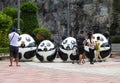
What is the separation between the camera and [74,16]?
168 feet

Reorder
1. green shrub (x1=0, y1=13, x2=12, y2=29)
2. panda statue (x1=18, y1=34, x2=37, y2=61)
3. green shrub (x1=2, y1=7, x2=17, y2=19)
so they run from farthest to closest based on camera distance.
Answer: green shrub (x1=2, y1=7, x2=17, y2=19) < green shrub (x1=0, y1=13, x2=12, y2=29) < panda statue (x1=18, y1=34, x2=37, y2=61)

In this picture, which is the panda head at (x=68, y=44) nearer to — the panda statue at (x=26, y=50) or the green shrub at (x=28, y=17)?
the panda statue at (x=26, y=50)

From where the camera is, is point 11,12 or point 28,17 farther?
point 28,17

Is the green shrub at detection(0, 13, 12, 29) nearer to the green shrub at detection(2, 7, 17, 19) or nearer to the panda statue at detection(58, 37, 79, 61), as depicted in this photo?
the green shrub at detection(2, 7, 17, 19)

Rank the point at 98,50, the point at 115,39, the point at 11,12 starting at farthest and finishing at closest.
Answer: the point at 115,39 < the point at 11,12 < the point at 98,50

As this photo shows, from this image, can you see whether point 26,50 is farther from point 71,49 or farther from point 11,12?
point 11,12

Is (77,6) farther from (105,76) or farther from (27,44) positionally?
(105,76)

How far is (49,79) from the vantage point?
46.8ft

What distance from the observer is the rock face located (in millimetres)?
48812

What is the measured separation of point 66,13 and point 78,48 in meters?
30.5

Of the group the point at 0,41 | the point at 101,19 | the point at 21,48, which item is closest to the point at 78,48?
the point at 21,48

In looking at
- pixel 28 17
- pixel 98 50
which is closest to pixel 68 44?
pixel 98 50

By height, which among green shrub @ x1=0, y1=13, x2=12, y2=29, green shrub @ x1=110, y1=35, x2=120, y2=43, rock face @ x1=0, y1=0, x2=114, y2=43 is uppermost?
green shrub @ x1=0, y1=13, x2=12, y2=29

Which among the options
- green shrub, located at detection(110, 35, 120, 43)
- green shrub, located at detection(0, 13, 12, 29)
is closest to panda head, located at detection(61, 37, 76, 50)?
green shrub, located at detection(0, 13, 12, 29)
